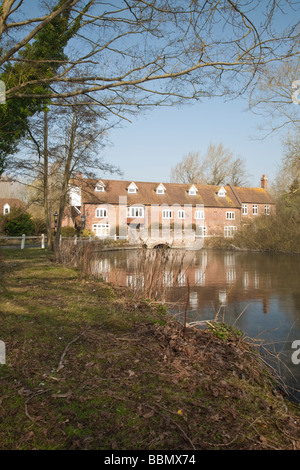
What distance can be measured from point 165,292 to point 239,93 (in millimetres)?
4392

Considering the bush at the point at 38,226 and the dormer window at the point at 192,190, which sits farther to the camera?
the dormer window at the point at 192,190

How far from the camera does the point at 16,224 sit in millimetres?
32094

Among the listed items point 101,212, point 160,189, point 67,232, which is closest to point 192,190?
point 160,189

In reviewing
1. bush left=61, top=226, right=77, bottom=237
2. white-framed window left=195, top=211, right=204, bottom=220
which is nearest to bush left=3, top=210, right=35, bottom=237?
bush left=61, top=226, right=77, bottom=237

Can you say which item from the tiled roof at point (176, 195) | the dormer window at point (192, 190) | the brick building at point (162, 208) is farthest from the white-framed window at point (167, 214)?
the dormer window at point (192, 190)

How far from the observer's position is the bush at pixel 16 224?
31.7 meters

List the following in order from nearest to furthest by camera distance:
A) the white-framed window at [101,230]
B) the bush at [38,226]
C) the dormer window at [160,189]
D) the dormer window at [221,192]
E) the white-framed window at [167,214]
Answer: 1. the bush at [38,226]
2. the white-framed window at [101,230]
3. the white-framed window at [167,214]
4. the dormer window at [160,189]
5. the dormer window at [221,192]

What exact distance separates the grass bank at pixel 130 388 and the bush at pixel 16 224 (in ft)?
91.0

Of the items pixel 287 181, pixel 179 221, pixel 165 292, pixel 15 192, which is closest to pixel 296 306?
pixel 165 292

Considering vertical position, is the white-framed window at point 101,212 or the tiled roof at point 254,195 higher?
the tiled roof at point 254,195

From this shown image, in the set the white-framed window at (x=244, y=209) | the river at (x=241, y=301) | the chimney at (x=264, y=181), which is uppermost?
the chimney at (x=264, y=181)

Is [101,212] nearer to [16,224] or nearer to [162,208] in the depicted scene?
[162,208]

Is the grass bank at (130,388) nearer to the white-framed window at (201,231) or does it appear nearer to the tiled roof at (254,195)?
the white-framed window at (201,231)
